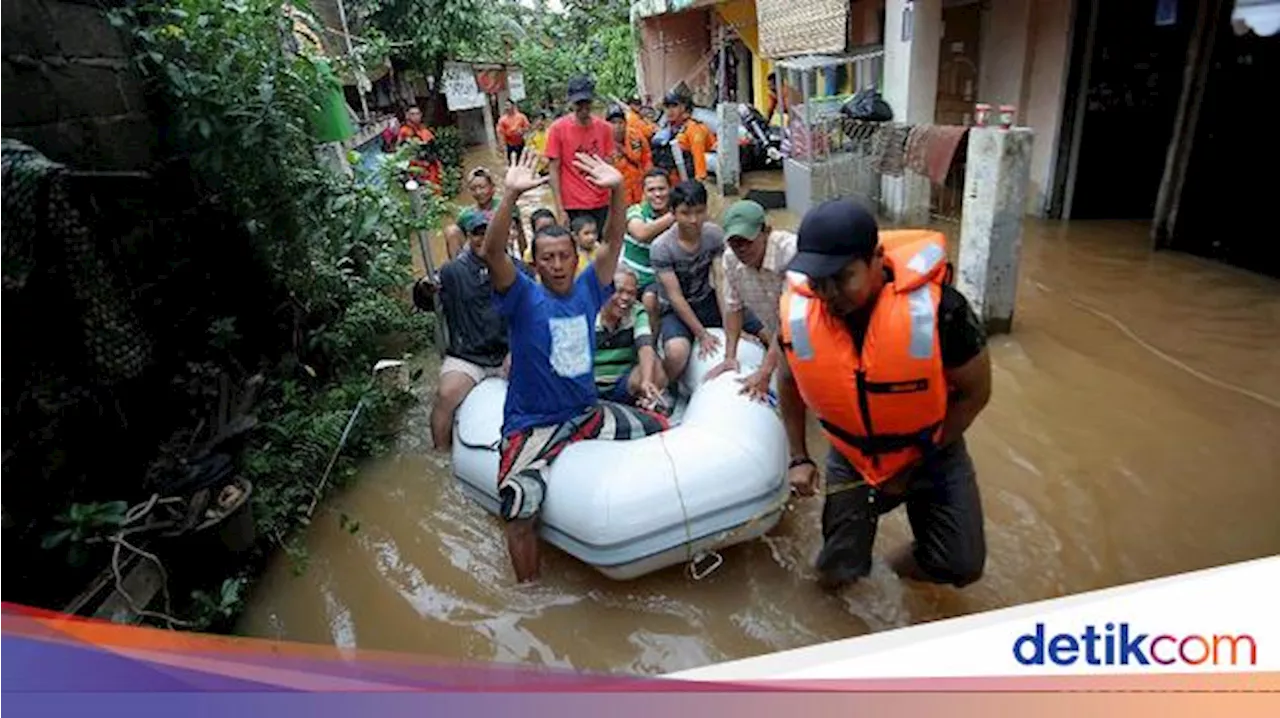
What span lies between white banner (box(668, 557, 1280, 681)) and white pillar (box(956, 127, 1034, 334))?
3.75 m

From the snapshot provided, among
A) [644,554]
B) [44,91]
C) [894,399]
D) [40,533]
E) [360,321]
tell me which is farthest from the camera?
[360,321]

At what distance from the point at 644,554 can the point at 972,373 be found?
1342 mm

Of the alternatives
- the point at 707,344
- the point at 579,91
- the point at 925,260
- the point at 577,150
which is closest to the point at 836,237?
the point at 925,260

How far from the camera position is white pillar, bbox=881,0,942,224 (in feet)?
23.0

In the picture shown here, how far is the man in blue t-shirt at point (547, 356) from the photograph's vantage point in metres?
2.75

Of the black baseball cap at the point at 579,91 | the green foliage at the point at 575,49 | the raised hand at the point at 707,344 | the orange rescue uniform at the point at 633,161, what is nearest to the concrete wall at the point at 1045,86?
the orange rescue uniform at the point at 633,161

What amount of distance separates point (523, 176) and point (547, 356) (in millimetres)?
682

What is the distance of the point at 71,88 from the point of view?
309 cm

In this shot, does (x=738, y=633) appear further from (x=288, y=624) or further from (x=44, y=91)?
(x=44, y=91)

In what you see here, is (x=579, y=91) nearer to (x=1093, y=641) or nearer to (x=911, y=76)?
(x=911, y=76)

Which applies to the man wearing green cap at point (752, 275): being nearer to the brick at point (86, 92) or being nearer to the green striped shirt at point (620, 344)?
the green striped shirt at point (620, 344)

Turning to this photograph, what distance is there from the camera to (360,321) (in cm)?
508

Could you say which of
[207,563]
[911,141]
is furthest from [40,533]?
[911,141]

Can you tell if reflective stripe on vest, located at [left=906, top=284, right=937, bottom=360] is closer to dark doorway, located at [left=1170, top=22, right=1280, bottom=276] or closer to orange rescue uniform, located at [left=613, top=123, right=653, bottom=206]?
orange rescue uniform, located at [left=613, top=123, right=653, bottom=206]
